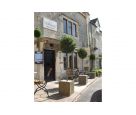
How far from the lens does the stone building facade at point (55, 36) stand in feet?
35.9

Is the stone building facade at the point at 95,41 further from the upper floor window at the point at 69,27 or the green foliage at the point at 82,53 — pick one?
the upper floor window at the point at 69,27

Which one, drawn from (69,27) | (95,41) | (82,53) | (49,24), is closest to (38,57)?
(49,24)

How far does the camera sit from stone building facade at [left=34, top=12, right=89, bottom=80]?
35.9ft

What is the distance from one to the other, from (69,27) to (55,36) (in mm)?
2326

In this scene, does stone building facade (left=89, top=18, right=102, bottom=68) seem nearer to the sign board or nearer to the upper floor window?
the upper floor window

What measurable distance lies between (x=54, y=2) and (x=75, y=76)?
6949mm

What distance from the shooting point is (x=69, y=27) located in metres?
14.5

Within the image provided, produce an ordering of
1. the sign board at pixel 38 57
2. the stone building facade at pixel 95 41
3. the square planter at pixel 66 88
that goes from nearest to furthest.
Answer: the square planter at pixel 66 88
the sign board at pixel 38 57
the stone building facade at pixel 95 41

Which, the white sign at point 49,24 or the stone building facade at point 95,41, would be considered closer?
the white sign at point 49,24

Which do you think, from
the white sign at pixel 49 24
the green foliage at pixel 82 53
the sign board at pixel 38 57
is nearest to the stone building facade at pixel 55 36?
the white sign at pixel 49 24

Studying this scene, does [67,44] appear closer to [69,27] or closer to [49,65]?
[49,65]
